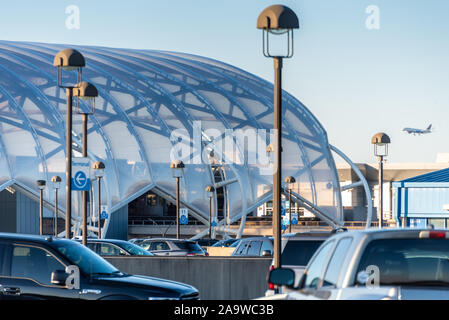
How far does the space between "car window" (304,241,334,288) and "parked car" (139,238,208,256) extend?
2855 centimetres

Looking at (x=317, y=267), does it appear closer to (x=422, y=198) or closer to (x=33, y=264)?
(x=33, y=264)

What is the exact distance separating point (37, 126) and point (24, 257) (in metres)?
53.0

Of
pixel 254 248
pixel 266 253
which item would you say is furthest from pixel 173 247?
pixel 266 253

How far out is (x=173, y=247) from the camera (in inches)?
1540

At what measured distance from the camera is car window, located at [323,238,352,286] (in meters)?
8.69

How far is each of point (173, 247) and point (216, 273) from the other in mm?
16533

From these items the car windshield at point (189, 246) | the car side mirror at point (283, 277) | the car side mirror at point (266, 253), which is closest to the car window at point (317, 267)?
the car side mirror at point (283, 277)

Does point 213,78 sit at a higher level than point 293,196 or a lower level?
higher

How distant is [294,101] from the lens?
79938 mm

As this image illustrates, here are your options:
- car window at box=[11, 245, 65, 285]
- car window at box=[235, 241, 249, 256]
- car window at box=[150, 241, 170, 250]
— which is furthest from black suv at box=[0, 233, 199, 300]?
car window at box=[150, 241, 170, 250]

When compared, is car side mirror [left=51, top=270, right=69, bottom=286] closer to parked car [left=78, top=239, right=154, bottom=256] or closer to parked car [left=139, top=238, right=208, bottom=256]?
parked car [left=78, top=239, right=154, bottom=256]

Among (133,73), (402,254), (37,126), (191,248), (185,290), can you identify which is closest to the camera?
(402,254)
